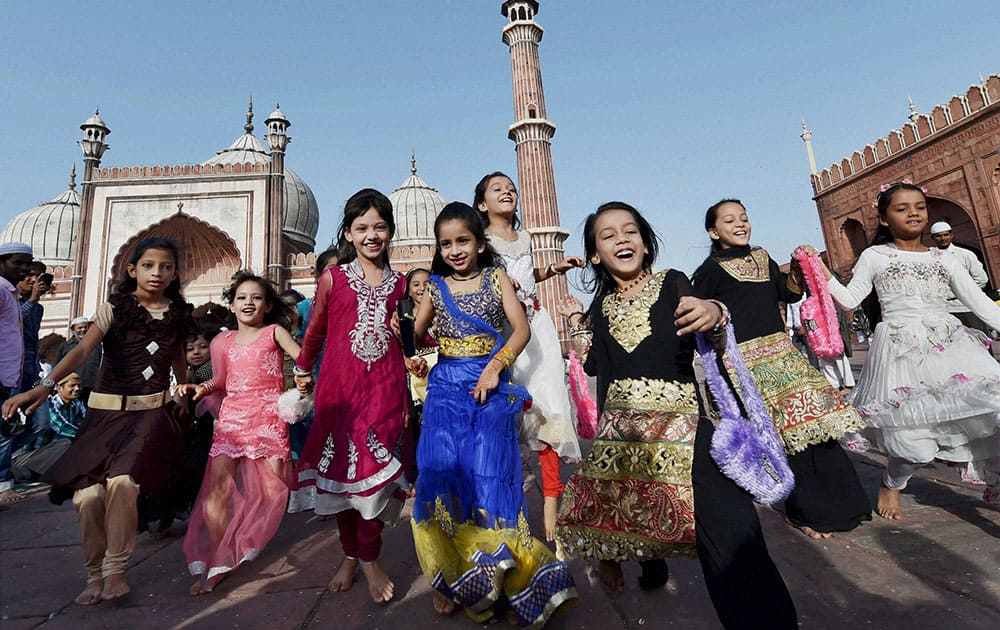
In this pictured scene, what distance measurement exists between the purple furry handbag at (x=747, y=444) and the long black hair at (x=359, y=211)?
4.75 feet

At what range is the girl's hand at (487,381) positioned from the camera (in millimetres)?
1669

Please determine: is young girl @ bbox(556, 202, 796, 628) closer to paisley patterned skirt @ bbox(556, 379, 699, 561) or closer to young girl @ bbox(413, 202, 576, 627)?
paisley patterned skirt @ bbox(556, 379, 699, 561)

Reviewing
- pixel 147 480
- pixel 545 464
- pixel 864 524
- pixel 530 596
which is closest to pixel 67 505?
pixel 147 480

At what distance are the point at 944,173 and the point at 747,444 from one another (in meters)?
20.4

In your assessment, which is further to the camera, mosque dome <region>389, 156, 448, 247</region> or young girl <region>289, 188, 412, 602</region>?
mosque dome <region>389, 156, 448, 247</region>

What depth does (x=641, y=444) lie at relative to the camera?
1474 mm

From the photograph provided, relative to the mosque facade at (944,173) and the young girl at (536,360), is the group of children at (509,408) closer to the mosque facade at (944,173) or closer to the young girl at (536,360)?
the young girl at (536,360)

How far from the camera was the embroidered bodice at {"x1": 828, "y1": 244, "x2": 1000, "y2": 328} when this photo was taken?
243 centimetres

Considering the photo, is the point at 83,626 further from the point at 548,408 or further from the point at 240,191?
the point at 240,191

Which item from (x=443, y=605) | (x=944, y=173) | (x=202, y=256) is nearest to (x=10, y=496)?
(x=443, y=605)

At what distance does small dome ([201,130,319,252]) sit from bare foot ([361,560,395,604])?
2180cm

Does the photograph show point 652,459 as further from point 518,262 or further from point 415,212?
point 415,212

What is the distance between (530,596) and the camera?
149cm

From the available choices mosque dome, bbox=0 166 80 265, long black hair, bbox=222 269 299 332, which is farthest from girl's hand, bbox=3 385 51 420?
mosque dome, bbox=0 166 80 265
